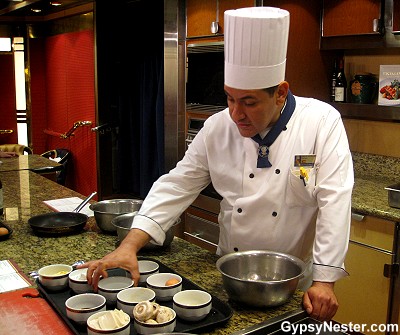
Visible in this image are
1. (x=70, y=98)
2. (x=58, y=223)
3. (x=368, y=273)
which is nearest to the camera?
(x=58, y=223)

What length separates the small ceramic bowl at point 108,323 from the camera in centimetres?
127

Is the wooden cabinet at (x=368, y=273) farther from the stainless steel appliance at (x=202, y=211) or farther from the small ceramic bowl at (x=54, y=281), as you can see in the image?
the small ceramic bowl at (x=54, y=281)

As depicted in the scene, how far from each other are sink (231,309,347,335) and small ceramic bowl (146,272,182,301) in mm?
237

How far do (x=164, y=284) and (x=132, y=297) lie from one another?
132 millimetres

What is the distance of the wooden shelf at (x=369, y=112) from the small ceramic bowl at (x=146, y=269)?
7.37 ft

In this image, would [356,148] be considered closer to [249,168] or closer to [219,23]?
[219,23]

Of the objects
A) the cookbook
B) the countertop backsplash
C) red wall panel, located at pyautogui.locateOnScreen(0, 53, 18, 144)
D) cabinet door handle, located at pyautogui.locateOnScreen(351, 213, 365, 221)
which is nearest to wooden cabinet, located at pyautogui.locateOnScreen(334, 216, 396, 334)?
cabinet door handle, located at pyautogui.locateOnScreen(351, 213, 365, 221)

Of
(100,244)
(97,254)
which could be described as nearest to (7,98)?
(100,244)

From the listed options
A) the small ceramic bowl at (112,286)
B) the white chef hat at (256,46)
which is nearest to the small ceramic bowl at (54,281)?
the small ceramic bowl at (112,286)

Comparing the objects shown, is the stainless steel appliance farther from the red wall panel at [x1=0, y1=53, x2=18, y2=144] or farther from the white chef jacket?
the red wall panel at [x1=0, y1=53, x2=18, y2=144]

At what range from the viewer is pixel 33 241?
84.6 inches

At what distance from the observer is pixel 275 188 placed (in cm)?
188

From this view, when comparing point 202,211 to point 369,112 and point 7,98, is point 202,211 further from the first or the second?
point 7,98

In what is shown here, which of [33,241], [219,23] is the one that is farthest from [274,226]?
[219,23]
